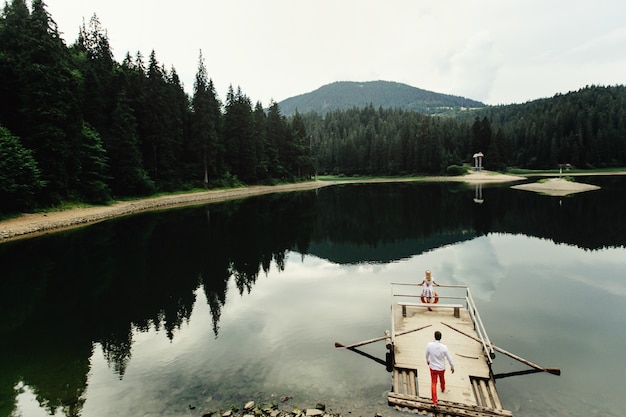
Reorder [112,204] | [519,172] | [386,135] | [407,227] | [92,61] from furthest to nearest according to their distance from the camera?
[386,135] → [519,172] → [92,61] → [112,204] → [407,227]

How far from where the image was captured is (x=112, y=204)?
52.2 metres

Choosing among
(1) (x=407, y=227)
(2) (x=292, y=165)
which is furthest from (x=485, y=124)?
(1) (x=407, y=227)

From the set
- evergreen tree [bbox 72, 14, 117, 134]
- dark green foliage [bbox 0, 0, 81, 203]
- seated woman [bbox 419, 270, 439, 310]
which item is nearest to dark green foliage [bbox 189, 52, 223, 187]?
evergreen tree [bbox 72, 14, 117, 134]

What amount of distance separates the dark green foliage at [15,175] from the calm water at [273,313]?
20.8 ft

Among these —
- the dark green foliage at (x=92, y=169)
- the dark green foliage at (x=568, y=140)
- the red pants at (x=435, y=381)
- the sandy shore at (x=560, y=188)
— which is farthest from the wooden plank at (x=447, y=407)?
the dark green foliage at (x=568, y=140)

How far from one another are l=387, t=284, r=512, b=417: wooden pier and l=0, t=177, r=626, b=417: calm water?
73 cm

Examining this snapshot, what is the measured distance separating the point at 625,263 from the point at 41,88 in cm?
5755

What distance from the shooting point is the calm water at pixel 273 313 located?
11508 millimetres

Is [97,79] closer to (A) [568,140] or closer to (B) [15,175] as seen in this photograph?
(B) [15,175]

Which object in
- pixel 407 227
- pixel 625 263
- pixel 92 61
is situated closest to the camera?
pixel 625 263

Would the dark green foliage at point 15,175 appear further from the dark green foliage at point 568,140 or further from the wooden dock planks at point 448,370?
the dark green foliage at point 568,140

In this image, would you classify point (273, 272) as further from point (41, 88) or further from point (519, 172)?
point (519, 172)

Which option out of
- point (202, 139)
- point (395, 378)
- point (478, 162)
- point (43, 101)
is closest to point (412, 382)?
point (395, 378)

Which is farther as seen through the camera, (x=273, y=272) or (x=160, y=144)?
(x=160, y=144)
